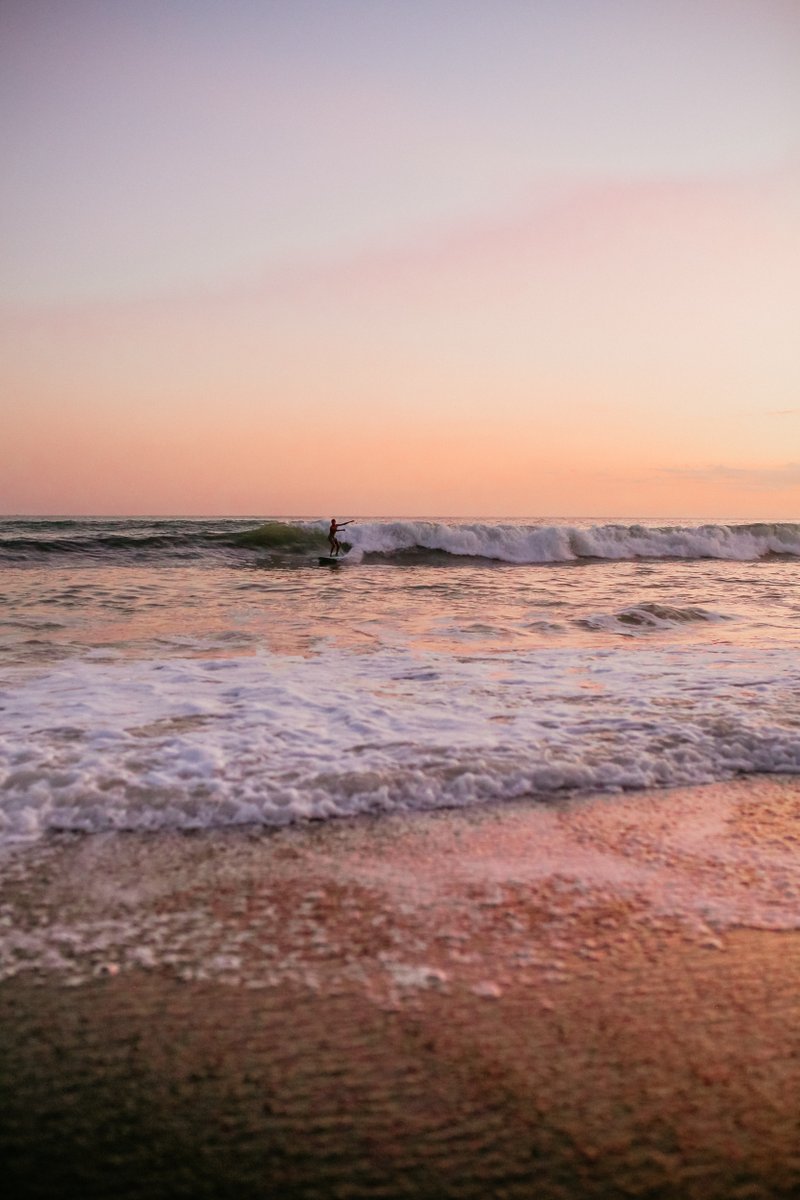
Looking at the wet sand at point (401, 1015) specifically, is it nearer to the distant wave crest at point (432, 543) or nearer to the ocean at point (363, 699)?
the ocean at point (363, 699)

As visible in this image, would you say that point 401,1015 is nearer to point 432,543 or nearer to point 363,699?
point 363,699

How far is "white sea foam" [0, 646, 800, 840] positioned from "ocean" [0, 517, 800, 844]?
0.02 m

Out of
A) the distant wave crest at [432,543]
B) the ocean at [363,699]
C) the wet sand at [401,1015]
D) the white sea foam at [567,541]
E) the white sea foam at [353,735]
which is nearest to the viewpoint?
the wet sand at [401,1015]

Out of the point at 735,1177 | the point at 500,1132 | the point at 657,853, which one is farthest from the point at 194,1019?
the point at 657,853

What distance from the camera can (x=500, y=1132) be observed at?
1721 mm

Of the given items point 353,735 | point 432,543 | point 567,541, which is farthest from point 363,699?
point 567,541

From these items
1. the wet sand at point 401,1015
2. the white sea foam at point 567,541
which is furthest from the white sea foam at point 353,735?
the white sea foam at point 567,541

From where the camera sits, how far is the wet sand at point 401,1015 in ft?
5.39

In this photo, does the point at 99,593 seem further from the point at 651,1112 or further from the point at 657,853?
the point at 651,1112

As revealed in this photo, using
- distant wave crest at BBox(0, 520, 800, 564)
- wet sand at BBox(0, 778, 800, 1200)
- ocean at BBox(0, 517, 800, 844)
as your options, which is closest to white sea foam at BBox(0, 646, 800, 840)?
ocean at BBox(0, 517, 800, 844)

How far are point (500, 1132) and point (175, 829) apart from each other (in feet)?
6.90

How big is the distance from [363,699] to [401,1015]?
3.60 m

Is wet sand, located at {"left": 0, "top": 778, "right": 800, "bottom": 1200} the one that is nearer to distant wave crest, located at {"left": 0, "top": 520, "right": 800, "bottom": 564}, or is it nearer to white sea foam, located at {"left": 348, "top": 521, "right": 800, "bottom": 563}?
→ distant wave crest, located at {"left": 0, "top": 520, "right": 800, "bottom": 564}

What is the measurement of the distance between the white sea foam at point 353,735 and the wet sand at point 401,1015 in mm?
458
